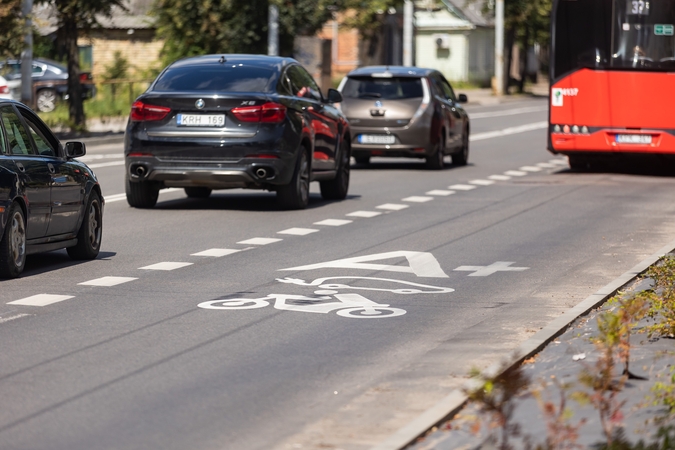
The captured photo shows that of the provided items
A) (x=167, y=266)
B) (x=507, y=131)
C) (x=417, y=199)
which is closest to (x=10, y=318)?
(x=167, y=266)

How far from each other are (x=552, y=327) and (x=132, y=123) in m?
8.93

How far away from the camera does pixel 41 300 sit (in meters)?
9.91

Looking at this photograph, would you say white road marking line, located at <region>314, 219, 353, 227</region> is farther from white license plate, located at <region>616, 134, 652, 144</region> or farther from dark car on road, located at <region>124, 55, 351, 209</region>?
white license plate, located at <region>616, 134, 652, 144</region>

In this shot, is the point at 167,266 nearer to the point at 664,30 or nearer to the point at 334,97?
the point at 334,97

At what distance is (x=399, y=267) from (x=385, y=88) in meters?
13.4

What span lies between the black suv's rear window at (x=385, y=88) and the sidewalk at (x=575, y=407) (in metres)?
16.8

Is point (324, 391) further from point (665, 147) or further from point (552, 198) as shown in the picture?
point (665, 147)

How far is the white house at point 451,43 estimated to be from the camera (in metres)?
90.8

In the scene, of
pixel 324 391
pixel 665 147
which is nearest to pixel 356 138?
pixel 665 147

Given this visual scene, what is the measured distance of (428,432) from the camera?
6.02 metres

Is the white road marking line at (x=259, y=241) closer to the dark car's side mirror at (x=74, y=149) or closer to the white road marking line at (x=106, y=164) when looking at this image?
the dark car's side mirror at (x=74, y=149)

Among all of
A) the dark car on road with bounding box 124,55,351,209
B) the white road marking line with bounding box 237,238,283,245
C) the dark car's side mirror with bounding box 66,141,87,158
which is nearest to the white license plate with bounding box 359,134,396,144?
the dark car on road with bounding box 124,55,351,209

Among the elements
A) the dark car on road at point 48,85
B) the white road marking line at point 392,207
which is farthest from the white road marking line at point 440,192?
the dark car on road at point 48,85

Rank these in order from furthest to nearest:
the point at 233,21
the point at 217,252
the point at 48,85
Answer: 1. the point at 233,21
2. the point at 48,85
3. the point at 217,252
